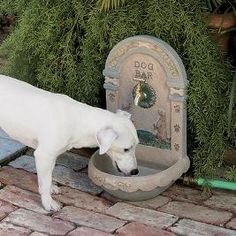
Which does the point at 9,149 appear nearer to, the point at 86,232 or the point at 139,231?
the point at 86,232

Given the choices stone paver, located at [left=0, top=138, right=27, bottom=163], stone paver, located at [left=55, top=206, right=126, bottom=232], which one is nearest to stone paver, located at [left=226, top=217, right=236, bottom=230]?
stone paver, located at [left=55, top=206, right=126, bottom=232]

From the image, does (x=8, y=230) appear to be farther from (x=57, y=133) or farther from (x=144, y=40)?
(x=144, y=40)

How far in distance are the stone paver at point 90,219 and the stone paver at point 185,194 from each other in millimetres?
493

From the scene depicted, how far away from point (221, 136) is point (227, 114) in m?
0.15

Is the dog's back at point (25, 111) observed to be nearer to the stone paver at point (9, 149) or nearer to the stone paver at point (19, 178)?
the stone paver at point (19, 178)

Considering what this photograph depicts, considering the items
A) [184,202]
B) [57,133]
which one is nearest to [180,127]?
[184,202]

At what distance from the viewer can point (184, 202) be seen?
395 cm

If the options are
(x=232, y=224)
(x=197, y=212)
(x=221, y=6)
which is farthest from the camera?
(x=221, y=6)

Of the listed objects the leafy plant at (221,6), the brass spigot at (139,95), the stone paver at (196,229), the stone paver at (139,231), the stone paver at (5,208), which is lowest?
the stone paver at (5,208)

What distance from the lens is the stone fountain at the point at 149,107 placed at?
3811 millimetres

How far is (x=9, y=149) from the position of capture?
4.61 metres

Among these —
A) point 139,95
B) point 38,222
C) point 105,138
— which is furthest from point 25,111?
point 139,95

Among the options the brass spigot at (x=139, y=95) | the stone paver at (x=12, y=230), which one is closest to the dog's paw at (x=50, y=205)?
the stone paver at (x=12, y=230)

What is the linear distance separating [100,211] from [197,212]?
591mm
